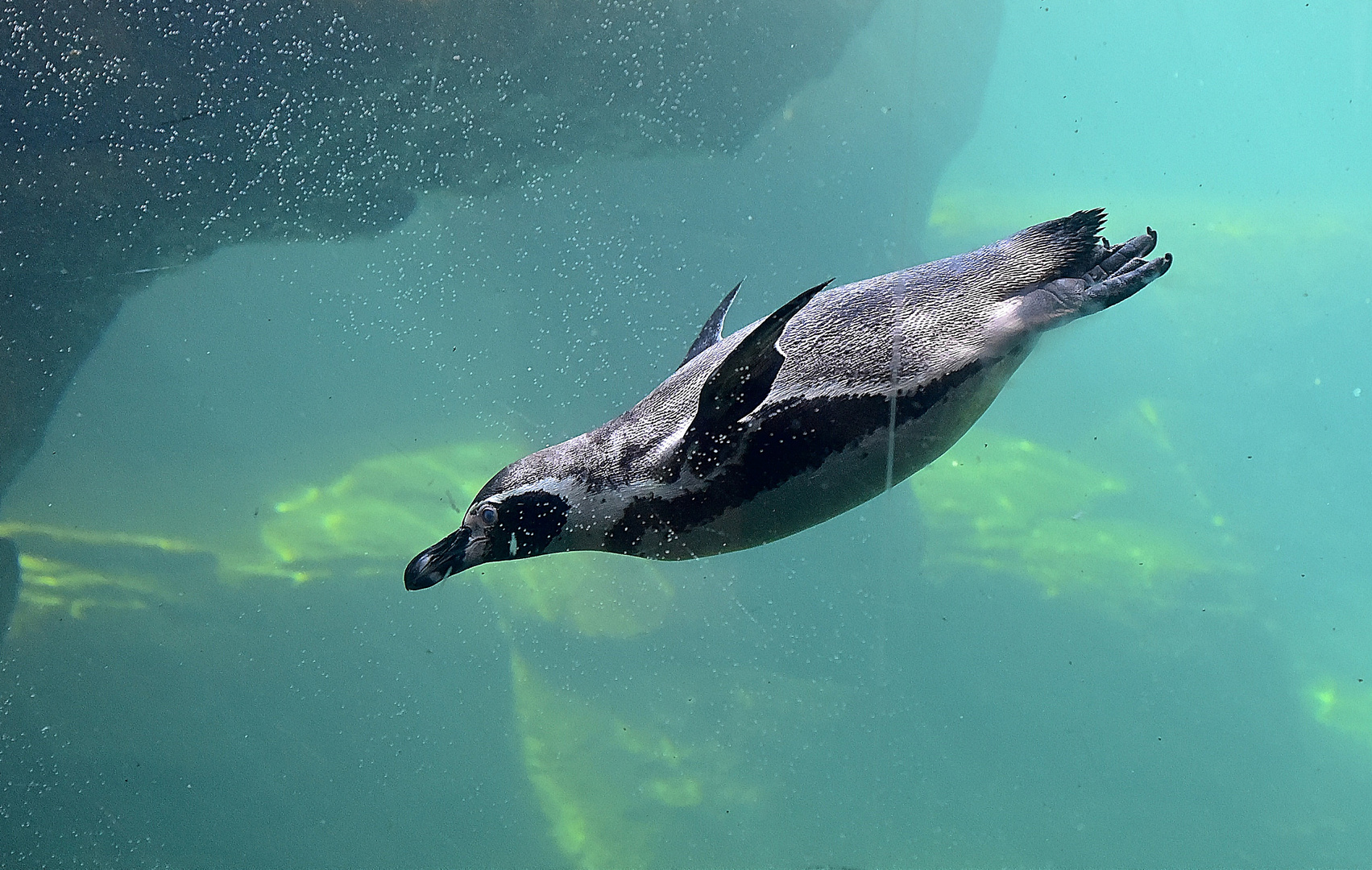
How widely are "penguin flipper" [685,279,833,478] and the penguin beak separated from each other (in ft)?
1.51

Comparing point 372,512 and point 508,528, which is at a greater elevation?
point 372,512

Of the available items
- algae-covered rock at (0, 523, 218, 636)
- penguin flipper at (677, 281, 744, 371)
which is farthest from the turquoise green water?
penguin flipper at (677, 281, 744, 371)

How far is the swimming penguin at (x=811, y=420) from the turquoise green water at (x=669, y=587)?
5753 millimetres

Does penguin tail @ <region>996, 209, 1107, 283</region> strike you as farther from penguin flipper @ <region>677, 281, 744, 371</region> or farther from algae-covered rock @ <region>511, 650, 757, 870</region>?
algae-covered rock @ <region>511, 650, 757, 870</region>

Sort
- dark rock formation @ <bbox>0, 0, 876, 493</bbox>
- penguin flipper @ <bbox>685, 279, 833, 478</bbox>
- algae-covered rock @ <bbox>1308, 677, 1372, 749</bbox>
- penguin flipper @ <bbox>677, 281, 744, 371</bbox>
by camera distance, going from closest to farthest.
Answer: penguin flipper @ <bbox>685, 279, 833, 478</bbox> → penguin flipper @ <bbox>677, 281, 744, 371</bbox> → dark rock formation @ <bbox>0, 0, 876, 493</bbox> → algae-covered rock @ <bbox>1308, 677, 1372, 749</bbox>

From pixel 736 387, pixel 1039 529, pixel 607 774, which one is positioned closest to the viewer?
pixel 736 387

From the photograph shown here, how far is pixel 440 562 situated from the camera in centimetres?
131

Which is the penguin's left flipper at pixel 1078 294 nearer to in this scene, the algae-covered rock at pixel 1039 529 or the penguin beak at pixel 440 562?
the penguin beak at pixel 440 562

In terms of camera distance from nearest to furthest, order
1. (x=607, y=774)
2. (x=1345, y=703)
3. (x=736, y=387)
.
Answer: (x=736, y=387)
(x=607, y=774)
(x=1345, y=703)

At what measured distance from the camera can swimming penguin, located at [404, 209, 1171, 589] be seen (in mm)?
1240

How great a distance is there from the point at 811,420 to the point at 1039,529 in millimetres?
12041

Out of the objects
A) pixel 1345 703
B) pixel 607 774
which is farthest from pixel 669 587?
pixel 1345 703

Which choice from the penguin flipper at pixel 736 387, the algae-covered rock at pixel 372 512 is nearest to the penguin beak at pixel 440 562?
the penguin flipper at pixel 736 387

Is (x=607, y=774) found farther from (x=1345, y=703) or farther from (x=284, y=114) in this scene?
(x=1345, y=703)
